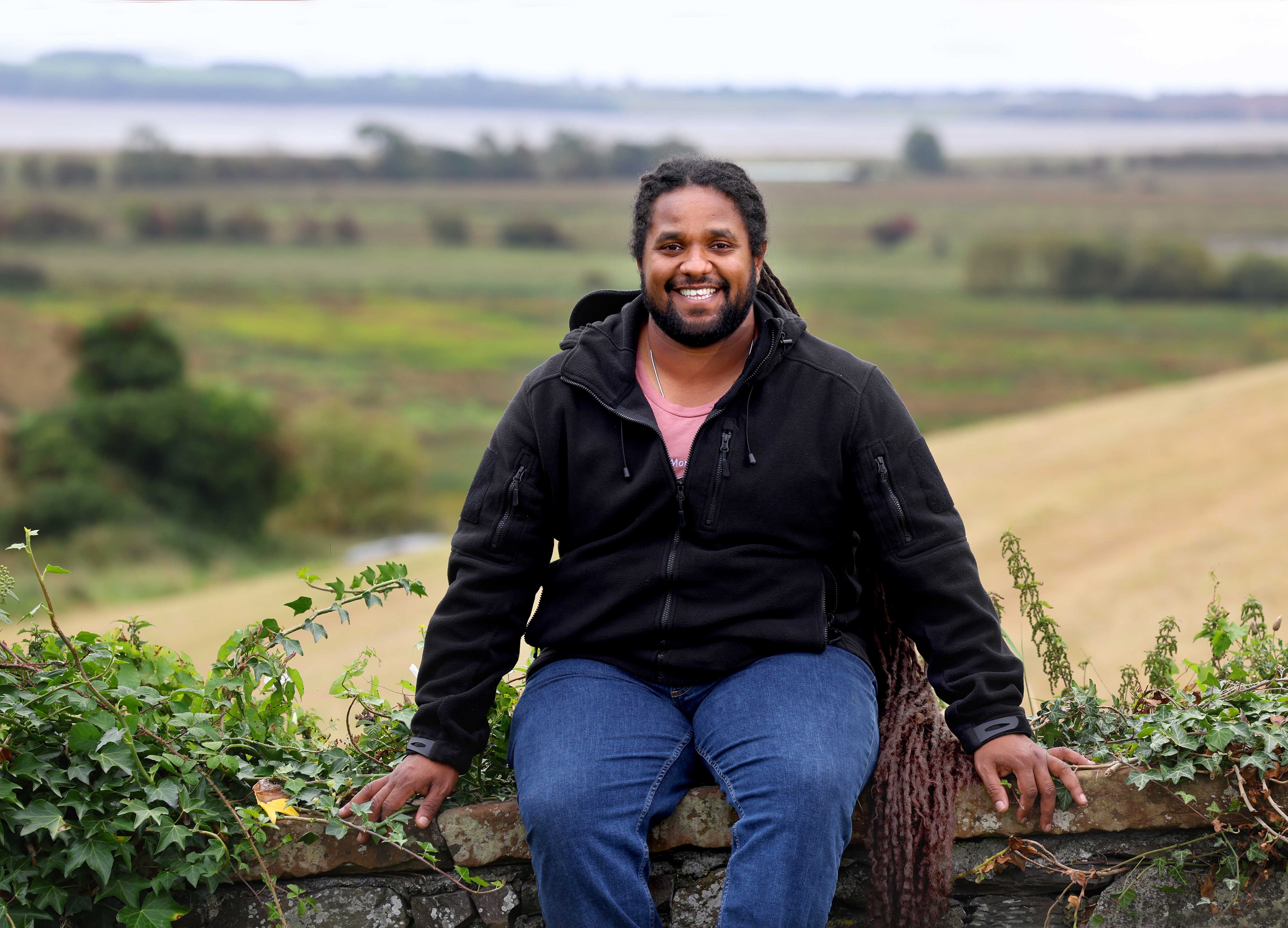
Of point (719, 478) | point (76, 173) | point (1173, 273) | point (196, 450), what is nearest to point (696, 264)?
point (719, 478)

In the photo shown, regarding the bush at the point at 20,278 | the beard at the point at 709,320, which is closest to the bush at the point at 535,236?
the bush at the point at 20,278

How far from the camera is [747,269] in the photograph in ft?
7.67

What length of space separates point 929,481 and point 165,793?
138 centimetres

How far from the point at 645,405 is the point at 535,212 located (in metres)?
76.1

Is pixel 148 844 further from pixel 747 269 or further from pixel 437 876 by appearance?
pixel 747 269

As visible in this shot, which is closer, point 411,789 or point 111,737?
point 111,737

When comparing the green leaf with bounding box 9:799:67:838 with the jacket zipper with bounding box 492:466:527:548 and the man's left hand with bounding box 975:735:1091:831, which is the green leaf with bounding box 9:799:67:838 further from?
the man's left hand with bounding box 975:735:1091:831

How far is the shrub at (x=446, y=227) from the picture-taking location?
75.6 metres

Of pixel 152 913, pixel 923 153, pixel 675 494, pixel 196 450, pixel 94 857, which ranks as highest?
pixel 923 153

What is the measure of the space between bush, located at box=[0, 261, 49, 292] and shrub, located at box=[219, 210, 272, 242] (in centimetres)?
1026

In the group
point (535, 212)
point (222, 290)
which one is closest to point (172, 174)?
point (222, 290)

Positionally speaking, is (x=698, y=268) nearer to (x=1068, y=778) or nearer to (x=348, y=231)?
(x=1068, y=778)

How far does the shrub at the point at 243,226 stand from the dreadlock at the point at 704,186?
7340 cm

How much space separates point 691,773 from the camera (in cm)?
216
